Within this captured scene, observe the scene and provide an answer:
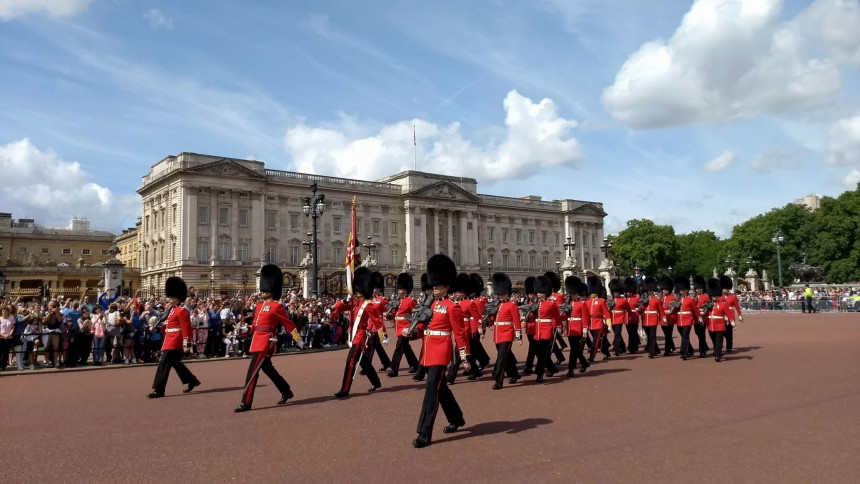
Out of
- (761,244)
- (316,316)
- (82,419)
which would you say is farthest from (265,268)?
(761,244)

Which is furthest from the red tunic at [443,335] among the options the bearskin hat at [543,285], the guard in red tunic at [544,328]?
the bearskin hat at [543,285]

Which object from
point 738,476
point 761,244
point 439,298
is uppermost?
point 761,244

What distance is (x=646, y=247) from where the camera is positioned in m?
95.1

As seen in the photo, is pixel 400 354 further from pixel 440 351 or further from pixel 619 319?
pixel 619 319

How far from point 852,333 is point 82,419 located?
2105 cm

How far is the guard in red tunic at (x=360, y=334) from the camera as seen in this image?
36.0 ft

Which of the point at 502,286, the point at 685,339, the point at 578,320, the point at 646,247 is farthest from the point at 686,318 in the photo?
the point at 646,247

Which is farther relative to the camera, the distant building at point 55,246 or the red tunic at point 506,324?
the distant building at point 55,246

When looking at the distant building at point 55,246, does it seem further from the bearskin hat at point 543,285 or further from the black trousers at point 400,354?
the bearskin hat at point 543,285

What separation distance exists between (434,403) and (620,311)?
34.3 feet

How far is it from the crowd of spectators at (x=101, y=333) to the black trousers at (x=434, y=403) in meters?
7.61

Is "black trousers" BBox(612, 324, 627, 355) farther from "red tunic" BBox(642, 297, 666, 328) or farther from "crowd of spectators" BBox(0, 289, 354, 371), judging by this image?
"crowd of spectators" BBox(0, 289, 354, 371)

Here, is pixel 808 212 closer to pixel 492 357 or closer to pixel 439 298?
pixel 492 357

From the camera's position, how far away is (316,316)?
22062mm
